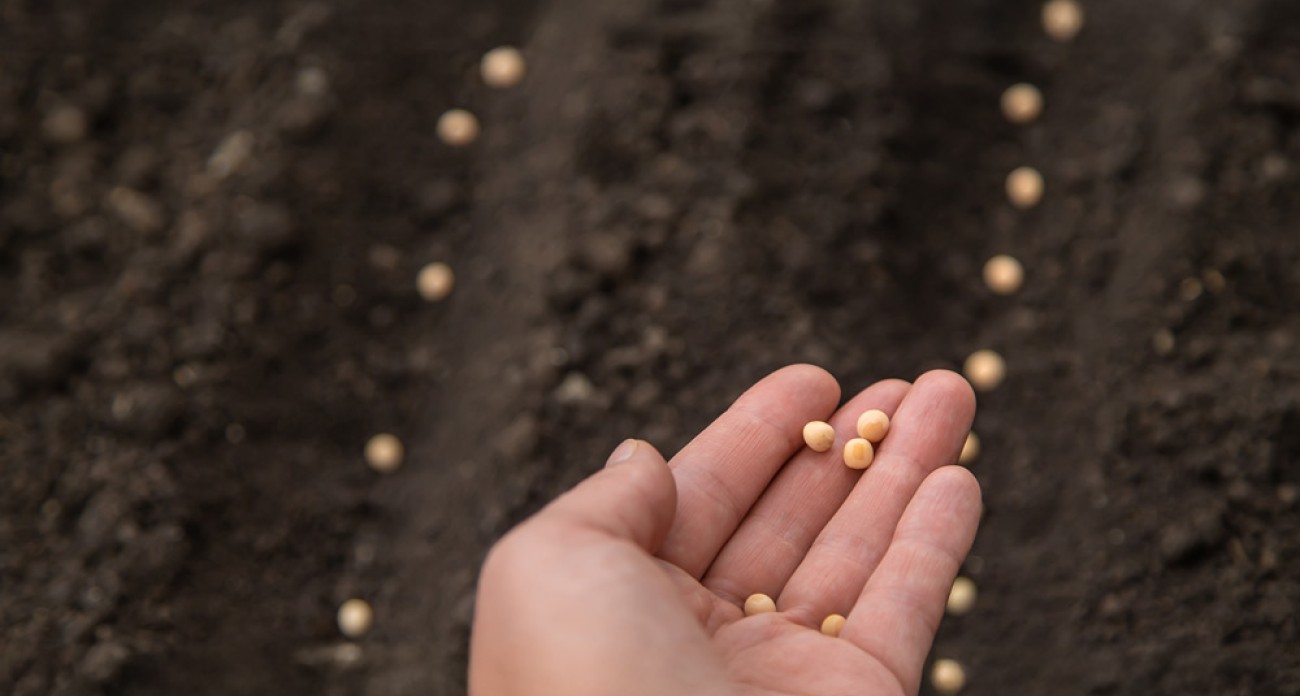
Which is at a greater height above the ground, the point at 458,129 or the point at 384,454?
the point at 458,129

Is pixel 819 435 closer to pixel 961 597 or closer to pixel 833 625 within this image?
pixel 833 625

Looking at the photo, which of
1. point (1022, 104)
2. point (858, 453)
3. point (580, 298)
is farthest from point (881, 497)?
point (1022, 104)

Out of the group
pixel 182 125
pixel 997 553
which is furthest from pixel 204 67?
pixel 997 553

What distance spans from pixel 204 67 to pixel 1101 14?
232 cm

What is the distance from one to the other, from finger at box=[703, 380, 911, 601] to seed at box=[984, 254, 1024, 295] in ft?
2.74

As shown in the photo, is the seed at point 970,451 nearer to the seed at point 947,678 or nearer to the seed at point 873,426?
the seed at point 947,678

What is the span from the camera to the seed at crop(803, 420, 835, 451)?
1830 millimetres

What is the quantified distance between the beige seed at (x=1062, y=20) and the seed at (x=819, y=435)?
1615mm

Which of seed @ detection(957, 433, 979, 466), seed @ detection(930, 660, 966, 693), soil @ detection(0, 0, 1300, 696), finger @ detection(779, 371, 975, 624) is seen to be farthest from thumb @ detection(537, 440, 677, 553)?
seed @ detection(957, 433, 979, 466)

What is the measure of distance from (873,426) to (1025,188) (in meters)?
1.16

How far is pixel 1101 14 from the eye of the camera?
2.98m

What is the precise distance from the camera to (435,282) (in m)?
2.74

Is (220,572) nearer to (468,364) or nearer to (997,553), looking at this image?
(468,364)

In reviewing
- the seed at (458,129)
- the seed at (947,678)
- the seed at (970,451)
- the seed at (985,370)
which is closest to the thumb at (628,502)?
the seed at (947,678)
